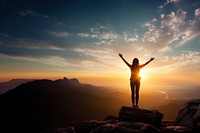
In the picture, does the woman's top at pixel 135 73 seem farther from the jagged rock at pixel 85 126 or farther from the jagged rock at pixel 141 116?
the jagged rock at pixel 85 126

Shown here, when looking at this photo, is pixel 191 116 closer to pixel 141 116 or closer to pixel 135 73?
pixel 141 116

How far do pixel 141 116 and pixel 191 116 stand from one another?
11.9 ft

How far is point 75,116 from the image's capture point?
369ft

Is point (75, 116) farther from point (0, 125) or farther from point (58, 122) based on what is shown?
point (0, 125)

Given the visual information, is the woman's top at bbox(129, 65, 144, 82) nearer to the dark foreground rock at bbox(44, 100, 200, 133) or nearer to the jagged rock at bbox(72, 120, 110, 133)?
the dark foreground rock at bbox(44, 100, 200, 133)

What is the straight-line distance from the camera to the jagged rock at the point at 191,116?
1257 centimetres

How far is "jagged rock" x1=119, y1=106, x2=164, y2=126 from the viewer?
14.7m

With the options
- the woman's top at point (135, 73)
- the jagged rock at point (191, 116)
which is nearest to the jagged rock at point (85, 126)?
the woman's top at point (135, 73)

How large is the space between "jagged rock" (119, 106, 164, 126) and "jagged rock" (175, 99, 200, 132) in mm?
1788

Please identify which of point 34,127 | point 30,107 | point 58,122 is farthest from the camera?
point 30,107

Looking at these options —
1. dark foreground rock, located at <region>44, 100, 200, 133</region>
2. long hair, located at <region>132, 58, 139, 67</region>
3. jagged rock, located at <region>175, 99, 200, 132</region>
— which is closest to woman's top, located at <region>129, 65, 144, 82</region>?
long hair, located at <region>132, 58, 139, 67</region>

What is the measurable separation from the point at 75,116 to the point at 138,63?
102m

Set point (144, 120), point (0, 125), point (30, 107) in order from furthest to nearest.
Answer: point (30, 107) → point (0, 125) → point (144, 120)

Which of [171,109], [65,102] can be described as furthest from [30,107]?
[171,109]
